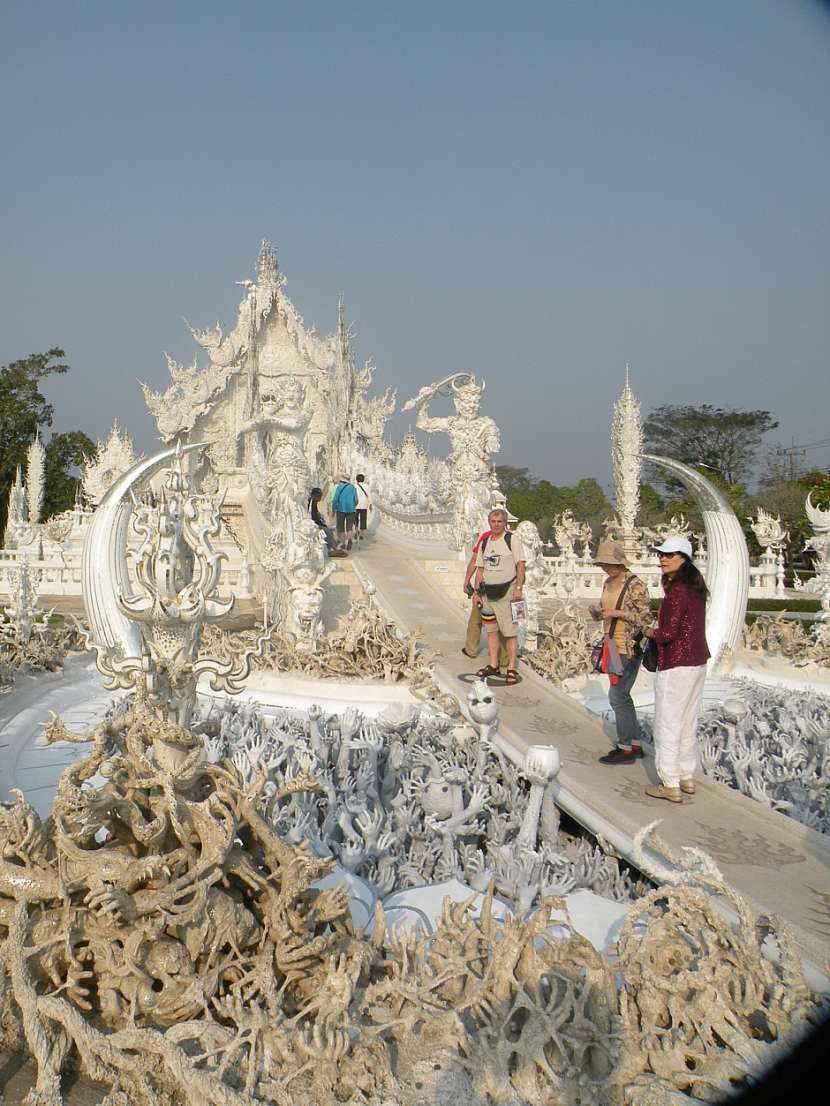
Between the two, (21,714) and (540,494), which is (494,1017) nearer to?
(21,714)

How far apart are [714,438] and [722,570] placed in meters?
36.9

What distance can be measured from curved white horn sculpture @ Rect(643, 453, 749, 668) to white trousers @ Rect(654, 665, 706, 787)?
3897mm

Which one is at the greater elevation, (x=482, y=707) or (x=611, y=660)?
(x=611, y=660)

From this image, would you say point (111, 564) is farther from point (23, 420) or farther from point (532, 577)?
point (23, 420)

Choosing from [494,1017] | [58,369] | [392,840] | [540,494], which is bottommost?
[392,840]

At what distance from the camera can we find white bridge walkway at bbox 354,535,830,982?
317cm

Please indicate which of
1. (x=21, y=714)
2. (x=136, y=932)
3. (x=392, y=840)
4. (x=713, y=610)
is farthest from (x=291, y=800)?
(x=713, y=610)

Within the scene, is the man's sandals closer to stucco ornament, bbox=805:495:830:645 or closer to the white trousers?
the white trousers

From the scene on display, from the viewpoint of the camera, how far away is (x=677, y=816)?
402 centimetres

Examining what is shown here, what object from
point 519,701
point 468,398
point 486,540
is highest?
point 468,398

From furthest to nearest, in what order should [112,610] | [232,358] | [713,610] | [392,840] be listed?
1. [232,358]
2. [713,610]
3. [112,610]
4. [392,840]

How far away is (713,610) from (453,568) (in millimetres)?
3723

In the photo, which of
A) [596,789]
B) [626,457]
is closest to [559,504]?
[626,457]

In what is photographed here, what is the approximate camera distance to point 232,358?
2553 centimetres
